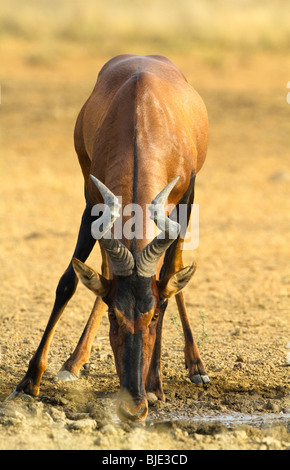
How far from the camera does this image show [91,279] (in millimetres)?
5543

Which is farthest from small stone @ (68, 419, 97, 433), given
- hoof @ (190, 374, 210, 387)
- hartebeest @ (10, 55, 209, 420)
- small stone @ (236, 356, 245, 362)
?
small stone @ (236, 356, 245, 362)

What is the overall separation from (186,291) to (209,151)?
10228 mm

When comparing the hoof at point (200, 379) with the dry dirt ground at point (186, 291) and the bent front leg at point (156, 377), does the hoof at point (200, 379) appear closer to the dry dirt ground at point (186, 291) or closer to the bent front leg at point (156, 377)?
the dry dirt ground at point (186, 291)

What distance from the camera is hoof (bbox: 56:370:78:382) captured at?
6820 mm

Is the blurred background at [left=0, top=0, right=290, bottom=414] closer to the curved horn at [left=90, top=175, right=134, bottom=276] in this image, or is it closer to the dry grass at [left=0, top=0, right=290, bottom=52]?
the dry grass at [left=0, top=0, right=290, bottom=52]

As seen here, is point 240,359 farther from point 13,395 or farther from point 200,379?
point 13,395

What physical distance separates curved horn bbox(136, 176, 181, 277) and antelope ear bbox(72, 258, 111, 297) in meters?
0.33

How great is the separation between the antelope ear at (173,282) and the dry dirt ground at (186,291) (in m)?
0.97

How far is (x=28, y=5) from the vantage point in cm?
4619

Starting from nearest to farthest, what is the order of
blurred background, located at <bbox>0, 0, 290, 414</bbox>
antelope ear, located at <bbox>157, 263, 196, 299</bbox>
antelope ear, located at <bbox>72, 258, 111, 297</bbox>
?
antelope ear, located at <bbox>72, 258, 111, 297</bbox> → antelope ear, located at <bbox>157, 263, 196, 299</bbox> → blurred background, located at <bbox>0, 0, 290, 414</bbox>

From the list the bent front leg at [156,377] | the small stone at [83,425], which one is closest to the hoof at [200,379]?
the bent front leg at [156,377]
